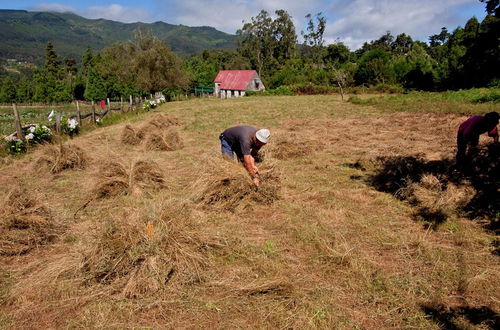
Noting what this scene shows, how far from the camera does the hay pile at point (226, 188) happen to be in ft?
16.1

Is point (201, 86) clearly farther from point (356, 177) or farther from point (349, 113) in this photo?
point (356, 177)

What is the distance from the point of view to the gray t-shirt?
4.83 metres

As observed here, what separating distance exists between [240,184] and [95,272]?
2.38 metres

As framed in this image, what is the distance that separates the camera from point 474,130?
525 centimetres

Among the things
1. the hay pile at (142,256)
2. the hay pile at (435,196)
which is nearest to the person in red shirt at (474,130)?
the hay pile at (435,196)

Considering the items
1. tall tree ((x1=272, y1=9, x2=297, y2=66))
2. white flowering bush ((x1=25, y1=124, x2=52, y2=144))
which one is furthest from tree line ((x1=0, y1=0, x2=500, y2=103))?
white flowering bush ((x1=25, y1=124, x2=52, y2=144))

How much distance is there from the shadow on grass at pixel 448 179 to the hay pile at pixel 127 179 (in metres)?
4.09

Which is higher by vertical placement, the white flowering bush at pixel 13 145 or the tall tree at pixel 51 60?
the tall tree at pixel 51 60

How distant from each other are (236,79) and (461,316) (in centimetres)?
4939

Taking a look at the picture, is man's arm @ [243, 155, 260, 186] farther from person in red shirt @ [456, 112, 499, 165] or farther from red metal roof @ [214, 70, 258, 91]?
red metal roof @ [214, 70, 258, 91]

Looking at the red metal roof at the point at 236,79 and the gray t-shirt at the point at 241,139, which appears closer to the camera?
the gray t-shirt at the point at 241,139

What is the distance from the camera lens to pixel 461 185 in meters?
5.09

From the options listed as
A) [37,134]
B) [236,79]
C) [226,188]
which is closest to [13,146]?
[37,134]

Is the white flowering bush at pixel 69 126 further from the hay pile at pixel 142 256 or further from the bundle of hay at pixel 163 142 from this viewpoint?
the hay pile at pixel 142 256
